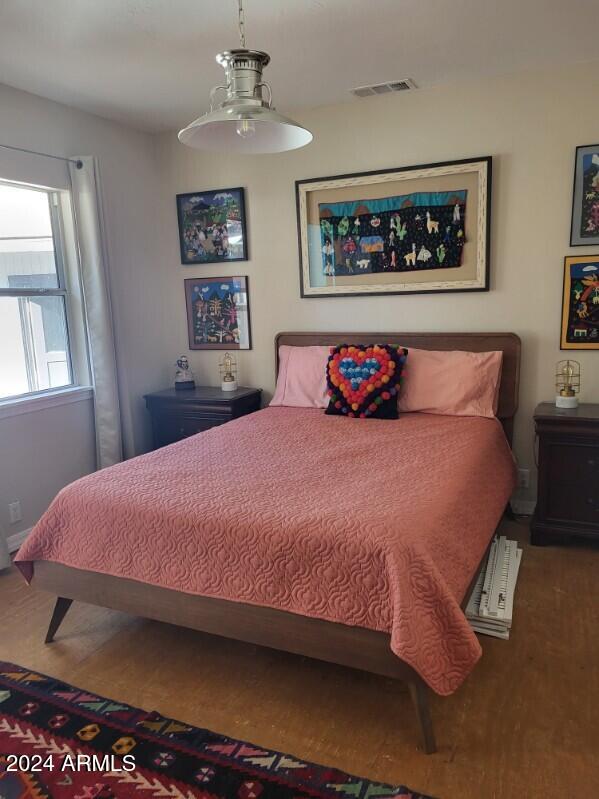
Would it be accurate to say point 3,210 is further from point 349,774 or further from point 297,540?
point 349,774

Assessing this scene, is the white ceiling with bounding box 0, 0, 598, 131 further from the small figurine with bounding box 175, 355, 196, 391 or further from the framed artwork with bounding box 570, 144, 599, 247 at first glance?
the small figurine with bounding box 175, 355, 196, 391

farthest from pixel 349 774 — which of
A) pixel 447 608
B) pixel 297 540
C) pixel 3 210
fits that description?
pixel 3 210

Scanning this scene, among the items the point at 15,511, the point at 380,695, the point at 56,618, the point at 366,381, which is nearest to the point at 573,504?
the point at 366,381

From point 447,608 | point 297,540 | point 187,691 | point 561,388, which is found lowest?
point 187,691

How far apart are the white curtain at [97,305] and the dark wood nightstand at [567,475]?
251 centimetres

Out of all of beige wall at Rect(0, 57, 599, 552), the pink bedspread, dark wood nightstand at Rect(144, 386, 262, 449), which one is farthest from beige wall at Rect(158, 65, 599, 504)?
the pink bedspread

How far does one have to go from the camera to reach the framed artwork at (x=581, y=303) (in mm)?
3104

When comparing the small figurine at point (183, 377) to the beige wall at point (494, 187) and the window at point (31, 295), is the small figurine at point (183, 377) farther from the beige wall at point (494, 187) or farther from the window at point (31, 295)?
the window at point (31, 295)

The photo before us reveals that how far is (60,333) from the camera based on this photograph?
11.7ft

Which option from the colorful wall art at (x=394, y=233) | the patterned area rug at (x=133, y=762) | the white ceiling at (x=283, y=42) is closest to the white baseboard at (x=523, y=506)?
the colorful wall art at (x=394, y=233)

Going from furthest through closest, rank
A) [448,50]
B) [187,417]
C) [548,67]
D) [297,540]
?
[187,417] < [548,67] < [448,50] < [297,540]

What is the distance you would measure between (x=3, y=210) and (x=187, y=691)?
8.81ft

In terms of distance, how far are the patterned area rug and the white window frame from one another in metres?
1.82

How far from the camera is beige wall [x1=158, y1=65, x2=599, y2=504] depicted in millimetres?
3109
